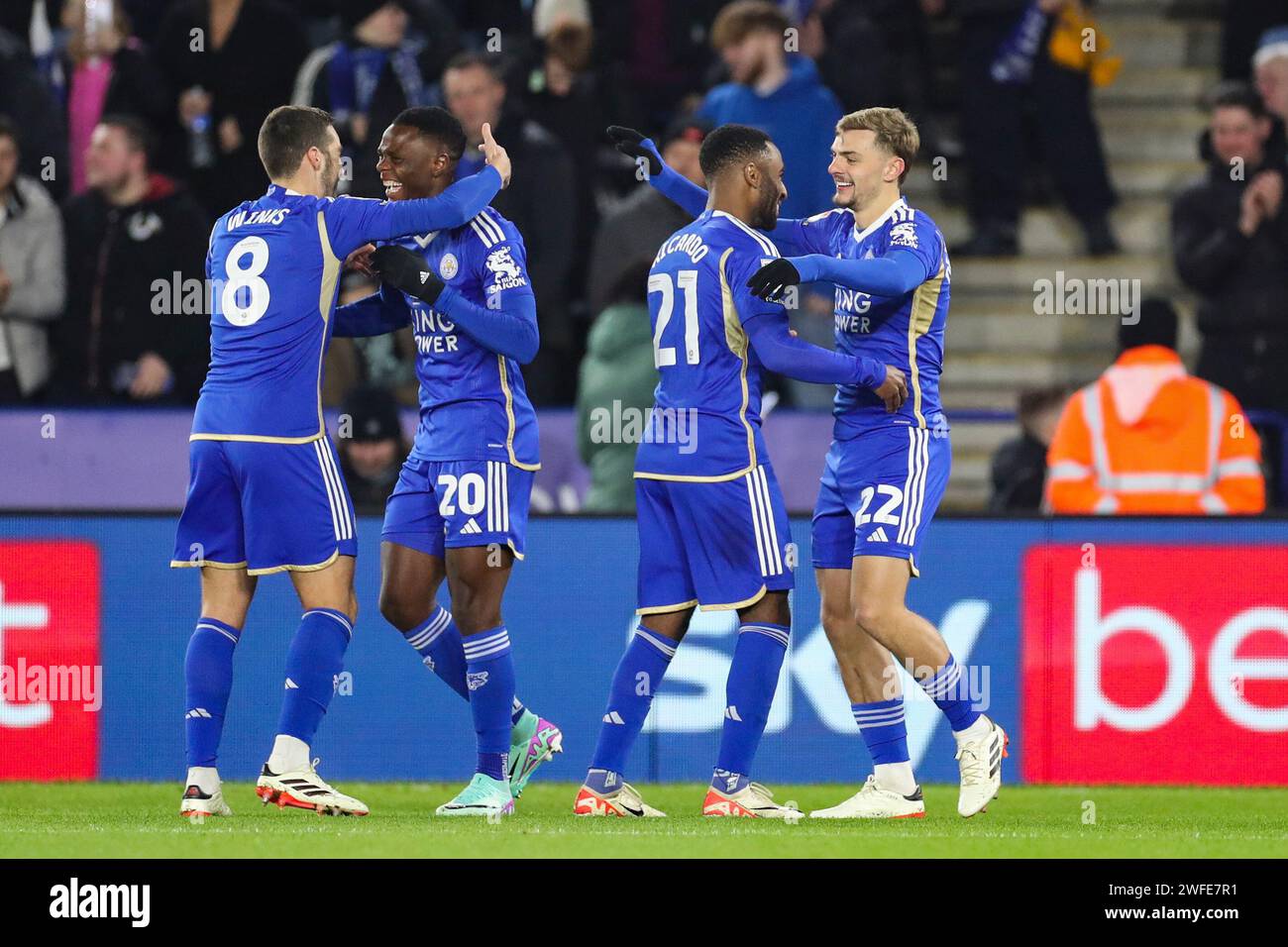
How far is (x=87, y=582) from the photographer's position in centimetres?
925

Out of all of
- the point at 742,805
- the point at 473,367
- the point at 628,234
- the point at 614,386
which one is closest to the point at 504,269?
the point at 473,367

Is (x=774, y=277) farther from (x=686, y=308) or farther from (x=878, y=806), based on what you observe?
(x=878, y=806)

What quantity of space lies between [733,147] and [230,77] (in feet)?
17.3

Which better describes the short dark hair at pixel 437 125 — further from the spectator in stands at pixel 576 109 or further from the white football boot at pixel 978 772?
the spectator in stands at pixel 576 109

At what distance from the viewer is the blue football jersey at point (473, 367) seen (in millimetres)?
7664

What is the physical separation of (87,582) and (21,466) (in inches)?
89.1

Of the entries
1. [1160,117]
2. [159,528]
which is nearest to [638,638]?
[159,528]

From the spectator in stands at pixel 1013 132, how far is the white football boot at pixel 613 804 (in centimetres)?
599

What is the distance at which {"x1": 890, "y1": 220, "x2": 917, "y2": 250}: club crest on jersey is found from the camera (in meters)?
7.60

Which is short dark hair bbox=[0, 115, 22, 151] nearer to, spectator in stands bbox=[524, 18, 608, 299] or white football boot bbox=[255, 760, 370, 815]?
spectator in stands bbox=[524, 18, 608, 299]

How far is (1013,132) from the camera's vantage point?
41.7 ft

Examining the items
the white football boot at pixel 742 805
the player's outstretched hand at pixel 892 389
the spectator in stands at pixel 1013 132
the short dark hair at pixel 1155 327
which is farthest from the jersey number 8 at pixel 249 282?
the spectator in stands at pixel 1013 132

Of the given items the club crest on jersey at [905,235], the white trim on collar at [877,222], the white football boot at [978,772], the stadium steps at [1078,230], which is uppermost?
the stadium steps at [1078,230]

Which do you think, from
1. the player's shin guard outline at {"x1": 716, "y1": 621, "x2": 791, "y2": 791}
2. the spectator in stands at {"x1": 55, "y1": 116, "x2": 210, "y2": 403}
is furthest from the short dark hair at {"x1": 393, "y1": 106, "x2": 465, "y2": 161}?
the spectator in stands at {"x1": 55, "y1": 116, "x2": 210, "y2": 403}
